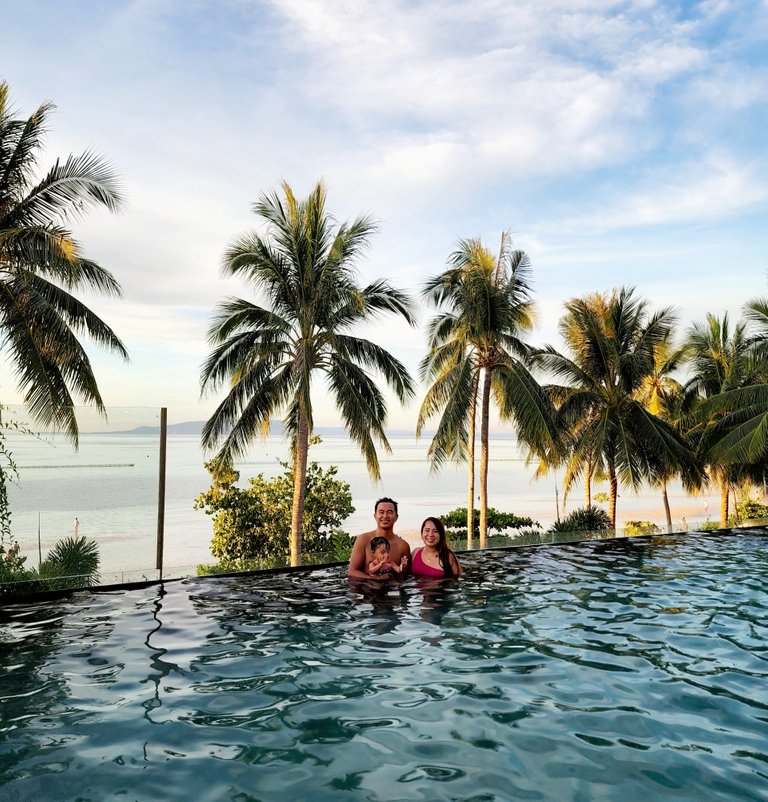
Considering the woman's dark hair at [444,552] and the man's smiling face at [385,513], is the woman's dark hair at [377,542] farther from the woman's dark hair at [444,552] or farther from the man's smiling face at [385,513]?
the woman's dark hair at [444,552]

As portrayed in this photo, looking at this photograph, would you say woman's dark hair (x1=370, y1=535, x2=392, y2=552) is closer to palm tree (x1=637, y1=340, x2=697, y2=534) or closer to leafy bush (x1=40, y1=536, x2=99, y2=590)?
leafy bush (x1=40, y1=536, x2=99, y2=590)

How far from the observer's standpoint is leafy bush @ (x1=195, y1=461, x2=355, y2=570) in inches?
661

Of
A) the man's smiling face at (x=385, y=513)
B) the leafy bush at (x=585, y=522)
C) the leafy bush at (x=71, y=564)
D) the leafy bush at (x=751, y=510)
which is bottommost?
the leafy bush at (x=751, y=510)

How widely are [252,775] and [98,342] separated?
912cm

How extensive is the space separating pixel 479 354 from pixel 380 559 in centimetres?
903

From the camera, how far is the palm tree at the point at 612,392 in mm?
18312

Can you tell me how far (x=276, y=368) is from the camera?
1338 centimetres

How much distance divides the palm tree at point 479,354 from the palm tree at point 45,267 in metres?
8.15

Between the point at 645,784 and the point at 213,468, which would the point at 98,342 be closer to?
the point at 213,468

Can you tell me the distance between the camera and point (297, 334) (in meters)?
13.4

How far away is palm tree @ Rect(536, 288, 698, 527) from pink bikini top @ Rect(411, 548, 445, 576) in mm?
8727

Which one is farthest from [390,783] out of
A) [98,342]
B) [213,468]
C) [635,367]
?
[635,367]

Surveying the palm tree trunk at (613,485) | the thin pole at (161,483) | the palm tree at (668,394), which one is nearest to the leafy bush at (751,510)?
the palm tree at (668,394)

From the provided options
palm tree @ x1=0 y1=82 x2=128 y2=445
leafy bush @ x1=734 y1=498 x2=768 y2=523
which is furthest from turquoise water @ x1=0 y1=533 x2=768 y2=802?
leafy bush @ x1=734 y1=498 x2=768 y2=523
